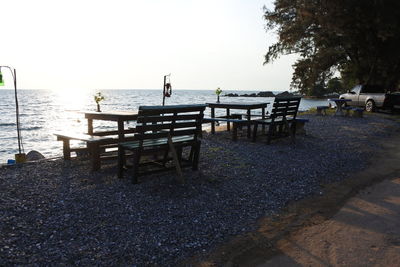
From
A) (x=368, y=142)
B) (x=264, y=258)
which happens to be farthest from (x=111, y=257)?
(x=368, y=142)

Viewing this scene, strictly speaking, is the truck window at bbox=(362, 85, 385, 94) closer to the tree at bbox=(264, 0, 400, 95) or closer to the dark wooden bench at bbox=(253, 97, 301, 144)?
the tree at bbox=(264, 0, 400, 95)

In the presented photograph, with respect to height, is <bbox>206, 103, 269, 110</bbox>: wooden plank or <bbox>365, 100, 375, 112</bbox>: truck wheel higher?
<bbox>206, 103, 269, 110</bbox>: wooden plank

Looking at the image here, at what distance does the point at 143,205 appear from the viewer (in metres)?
4.94

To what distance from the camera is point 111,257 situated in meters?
3.56

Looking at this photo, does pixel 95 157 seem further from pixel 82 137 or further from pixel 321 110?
pixel 321 110

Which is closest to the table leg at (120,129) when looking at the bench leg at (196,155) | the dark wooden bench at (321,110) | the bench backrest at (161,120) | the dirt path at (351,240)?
the bench backrest at (161,120)

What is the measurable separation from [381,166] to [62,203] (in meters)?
6.72

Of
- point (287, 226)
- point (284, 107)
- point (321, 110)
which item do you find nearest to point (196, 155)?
point (287, 226)

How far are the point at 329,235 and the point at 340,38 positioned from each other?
25.0 m

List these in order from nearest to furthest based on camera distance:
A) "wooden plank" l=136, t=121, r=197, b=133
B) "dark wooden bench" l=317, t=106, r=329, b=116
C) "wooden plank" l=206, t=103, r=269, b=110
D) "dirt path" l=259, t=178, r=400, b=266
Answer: "dirt path" l=259, t=178, r=400, b=266 < "wooden plank" l=136, t=121, r=197, b=133 < "wooden plank" l=206, t=103, r=269, b=110 < "dark wooden bench" l=317, t=106, r=329, b=116

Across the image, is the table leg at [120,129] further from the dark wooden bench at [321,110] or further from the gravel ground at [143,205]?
the dark wooden bench at [321,110]

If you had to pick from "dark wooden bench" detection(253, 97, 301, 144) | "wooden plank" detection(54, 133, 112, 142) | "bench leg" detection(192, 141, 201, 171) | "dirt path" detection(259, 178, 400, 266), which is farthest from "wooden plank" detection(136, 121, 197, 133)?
"dark wooden bench" detection(253, 97, 301, 144)

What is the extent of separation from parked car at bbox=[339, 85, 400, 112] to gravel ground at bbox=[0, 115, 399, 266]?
15520mm

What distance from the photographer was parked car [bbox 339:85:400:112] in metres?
21.8
